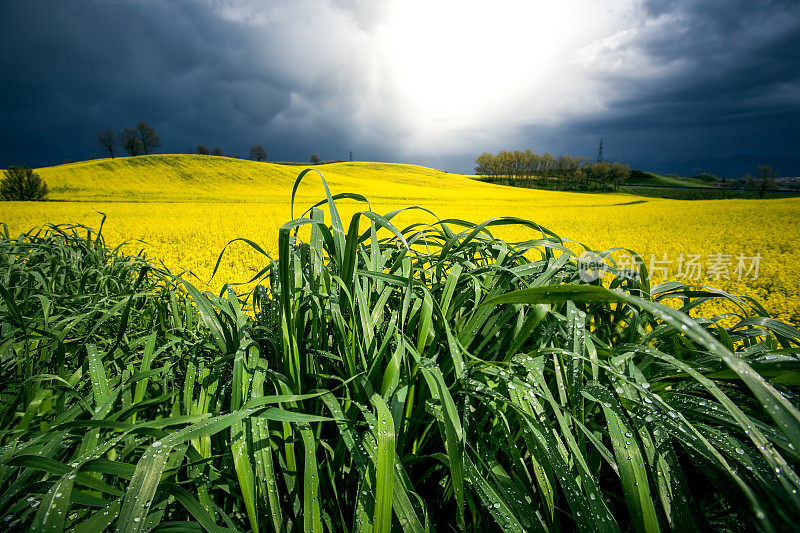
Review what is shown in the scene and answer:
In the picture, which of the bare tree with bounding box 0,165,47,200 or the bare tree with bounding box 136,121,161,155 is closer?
the bare tree with bounding box 0,165,47,200

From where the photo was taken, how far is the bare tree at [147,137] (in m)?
51.6

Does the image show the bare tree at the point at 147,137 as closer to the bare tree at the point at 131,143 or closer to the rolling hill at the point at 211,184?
the bare tree at the point at 131,143

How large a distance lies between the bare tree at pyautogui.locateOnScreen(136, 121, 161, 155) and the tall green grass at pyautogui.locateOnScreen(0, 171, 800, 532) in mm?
68041

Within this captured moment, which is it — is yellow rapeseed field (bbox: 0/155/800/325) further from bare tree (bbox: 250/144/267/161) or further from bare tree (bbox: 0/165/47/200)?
bare tree (bbox: 250/144/267/161)

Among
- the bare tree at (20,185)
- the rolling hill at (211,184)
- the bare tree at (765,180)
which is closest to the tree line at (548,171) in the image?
the bare tree at (765,180)

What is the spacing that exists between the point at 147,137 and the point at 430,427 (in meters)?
69.6

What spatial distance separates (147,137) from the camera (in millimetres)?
52250

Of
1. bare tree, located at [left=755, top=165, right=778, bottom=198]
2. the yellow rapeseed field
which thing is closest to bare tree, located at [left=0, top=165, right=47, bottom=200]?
the yellow rapeseed field

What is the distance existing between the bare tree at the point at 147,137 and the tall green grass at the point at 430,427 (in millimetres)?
68041

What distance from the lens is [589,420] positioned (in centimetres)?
77

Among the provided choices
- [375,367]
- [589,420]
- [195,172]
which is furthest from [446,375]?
[195,172]

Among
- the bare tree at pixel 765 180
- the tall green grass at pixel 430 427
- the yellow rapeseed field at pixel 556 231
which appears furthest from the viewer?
the bare tree at pixel 765 180

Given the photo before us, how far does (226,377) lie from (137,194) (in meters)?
25.2

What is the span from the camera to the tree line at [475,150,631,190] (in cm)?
4878
